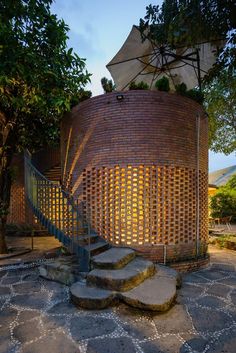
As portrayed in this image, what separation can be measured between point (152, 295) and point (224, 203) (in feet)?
50.0

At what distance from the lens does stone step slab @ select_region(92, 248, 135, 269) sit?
493 cm

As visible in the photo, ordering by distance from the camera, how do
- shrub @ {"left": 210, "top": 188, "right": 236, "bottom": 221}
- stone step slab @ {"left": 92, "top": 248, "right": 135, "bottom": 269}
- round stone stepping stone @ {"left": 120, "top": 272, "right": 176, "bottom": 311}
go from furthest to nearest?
shrub @ {"left": 210, "top": 188, "right": 236, "bottom": 221}, stone step slab @ {"left": 92, "top": 248, "right": 135, "bottom": 269}, round stone stepping stone @ {"left": 120, "top": 272, "right": 176, "bottom": 311}

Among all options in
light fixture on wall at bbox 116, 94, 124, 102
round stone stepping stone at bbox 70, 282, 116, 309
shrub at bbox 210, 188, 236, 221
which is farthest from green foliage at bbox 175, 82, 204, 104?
shrub at bbox 210, 188, 236, 221

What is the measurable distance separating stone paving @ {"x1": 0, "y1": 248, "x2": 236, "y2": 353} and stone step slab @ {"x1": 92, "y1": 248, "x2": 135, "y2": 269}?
0.80m

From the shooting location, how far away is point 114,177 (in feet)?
21.2

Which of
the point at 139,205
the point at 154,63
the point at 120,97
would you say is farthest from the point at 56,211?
the point at 154,63

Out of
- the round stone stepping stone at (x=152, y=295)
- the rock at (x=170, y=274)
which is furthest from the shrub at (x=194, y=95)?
the round stone stepping stone at (x=152, y=295)

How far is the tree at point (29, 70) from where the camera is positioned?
580cm

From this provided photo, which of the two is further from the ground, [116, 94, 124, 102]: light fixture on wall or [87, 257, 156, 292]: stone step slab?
[116, 94, 124, 102]: light fixture on wall

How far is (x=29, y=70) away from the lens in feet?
19.9

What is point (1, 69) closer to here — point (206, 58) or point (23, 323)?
point (23, 323)

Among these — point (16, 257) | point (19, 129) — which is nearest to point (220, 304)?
point (16, 257)

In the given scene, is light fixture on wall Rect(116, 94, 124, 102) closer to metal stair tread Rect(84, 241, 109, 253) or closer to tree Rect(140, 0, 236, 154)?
tree Rect(140, 0, 236, 154)

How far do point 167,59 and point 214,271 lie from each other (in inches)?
257
